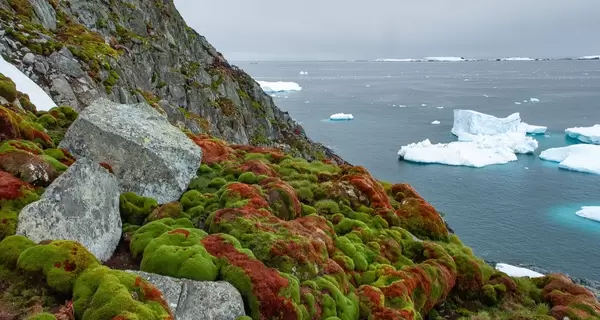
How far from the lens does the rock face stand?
11.3 metres

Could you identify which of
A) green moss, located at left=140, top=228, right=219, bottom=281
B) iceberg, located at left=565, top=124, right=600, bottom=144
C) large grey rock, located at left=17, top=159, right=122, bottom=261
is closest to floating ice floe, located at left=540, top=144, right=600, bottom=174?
iceberg, located at left=565, top=124, right=600, bottom=144

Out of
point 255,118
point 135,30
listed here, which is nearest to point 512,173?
point 255,118

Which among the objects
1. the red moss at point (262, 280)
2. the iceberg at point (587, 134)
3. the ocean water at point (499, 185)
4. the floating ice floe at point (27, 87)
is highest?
the floating ice floe at point (27, 87)

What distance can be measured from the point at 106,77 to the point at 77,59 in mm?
3489

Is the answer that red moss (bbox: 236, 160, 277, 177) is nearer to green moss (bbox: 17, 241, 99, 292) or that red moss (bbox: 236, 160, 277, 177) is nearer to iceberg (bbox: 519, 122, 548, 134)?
green moss (bbox: 17, 241, 99, 292)

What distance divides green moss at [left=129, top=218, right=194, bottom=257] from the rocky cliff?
2004 cm

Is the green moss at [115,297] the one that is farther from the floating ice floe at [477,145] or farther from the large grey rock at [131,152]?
the floating ice floe at [477,145]

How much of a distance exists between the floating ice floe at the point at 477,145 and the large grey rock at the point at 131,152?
7684cm

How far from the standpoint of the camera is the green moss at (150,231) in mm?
14305

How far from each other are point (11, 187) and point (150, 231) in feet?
14.7

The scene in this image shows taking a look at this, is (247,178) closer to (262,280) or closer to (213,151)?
(213,151)

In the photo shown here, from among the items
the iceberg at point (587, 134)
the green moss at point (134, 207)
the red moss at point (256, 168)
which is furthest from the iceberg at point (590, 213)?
the green moss at point (134, 207)

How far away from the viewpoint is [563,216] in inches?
2461

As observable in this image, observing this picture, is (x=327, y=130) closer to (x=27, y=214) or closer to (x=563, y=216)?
(x=563, y=216)
